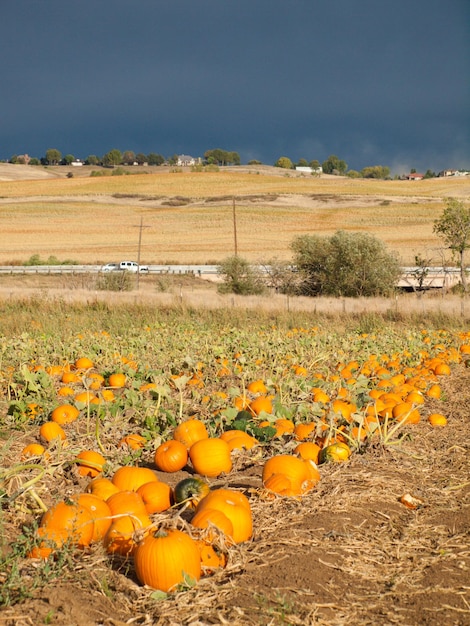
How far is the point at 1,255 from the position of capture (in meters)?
56.9

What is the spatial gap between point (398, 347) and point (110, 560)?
25.7 ft

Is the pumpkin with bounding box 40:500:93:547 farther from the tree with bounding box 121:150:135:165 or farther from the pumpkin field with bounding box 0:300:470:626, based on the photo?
the tree with bounding box 121:150:135:165

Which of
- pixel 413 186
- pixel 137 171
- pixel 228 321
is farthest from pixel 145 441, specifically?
pixel 137 171

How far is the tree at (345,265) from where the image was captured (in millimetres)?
30594

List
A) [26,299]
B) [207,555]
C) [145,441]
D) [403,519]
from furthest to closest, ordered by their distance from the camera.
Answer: [26,299]
[145,441]
[403,519]
[207,555]

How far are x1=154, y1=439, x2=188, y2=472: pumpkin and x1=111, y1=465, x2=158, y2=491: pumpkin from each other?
41 centimetres

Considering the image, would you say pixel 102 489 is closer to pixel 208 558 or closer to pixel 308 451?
pixel 208 558

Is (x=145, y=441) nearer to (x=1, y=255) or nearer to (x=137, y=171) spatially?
(x=1, y=255)

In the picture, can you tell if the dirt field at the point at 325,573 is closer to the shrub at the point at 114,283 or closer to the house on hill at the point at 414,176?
the shrub at the point at 114,283

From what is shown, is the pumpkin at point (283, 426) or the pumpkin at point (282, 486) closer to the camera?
the pumpkin at point (282, 486)

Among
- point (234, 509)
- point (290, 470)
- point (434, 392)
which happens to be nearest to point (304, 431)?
point (290, 470)

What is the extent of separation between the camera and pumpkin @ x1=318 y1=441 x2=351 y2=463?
4.75 meters

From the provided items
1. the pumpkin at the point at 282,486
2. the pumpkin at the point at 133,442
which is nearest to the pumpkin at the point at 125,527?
the pumpkin at the point at 282,486

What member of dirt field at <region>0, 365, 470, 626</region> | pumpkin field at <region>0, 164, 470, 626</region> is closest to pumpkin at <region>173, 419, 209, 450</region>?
pumpkin field at <region>0, 164, 470, 626</region>
